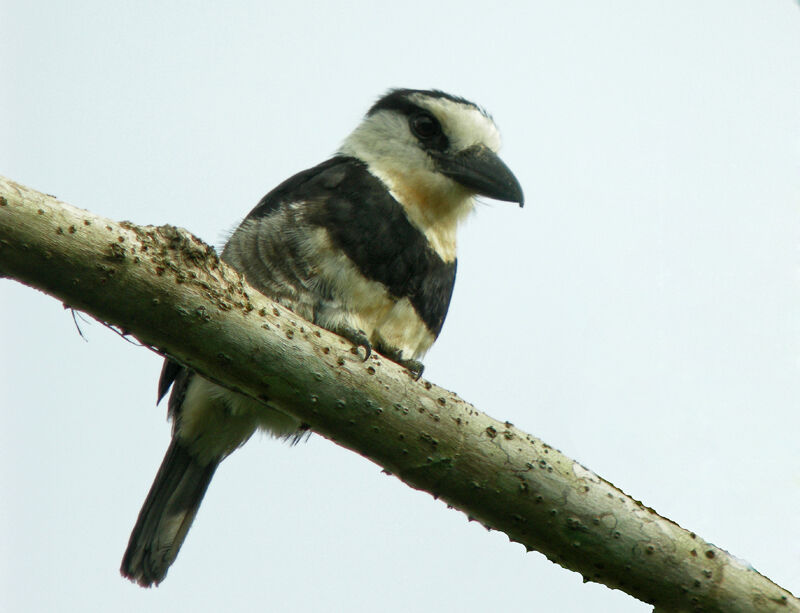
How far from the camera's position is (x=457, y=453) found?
8.91 ft

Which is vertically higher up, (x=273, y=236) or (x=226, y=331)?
(x=273, y=236)

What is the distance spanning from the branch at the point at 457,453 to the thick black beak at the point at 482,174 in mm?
1495

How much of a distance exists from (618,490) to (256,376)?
1152 millimetres

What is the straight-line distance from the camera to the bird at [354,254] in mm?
3596

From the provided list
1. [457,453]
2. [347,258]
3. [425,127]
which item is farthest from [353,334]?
[425,127]

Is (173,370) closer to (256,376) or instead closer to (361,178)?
(361,178)

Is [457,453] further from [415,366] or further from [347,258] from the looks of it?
[347,258]

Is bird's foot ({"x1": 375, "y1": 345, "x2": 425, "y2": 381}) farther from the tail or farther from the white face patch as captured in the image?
the tail

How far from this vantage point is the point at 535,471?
8.93 feet

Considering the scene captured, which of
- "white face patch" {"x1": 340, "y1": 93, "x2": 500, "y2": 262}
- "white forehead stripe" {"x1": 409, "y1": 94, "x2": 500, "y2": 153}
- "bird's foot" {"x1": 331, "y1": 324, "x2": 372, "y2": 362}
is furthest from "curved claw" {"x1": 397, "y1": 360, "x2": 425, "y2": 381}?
"white forehead stripe" {"x1": 409, "y1": 94, "x2": 500, "y2": 153}

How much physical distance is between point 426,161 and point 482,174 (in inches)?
10.2

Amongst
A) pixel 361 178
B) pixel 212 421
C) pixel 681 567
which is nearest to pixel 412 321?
pixel 361 178

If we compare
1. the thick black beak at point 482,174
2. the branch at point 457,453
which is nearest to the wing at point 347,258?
the thick black beak at point 482,174

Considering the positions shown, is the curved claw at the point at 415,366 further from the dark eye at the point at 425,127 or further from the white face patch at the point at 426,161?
the dark eye at the point at 425,127
